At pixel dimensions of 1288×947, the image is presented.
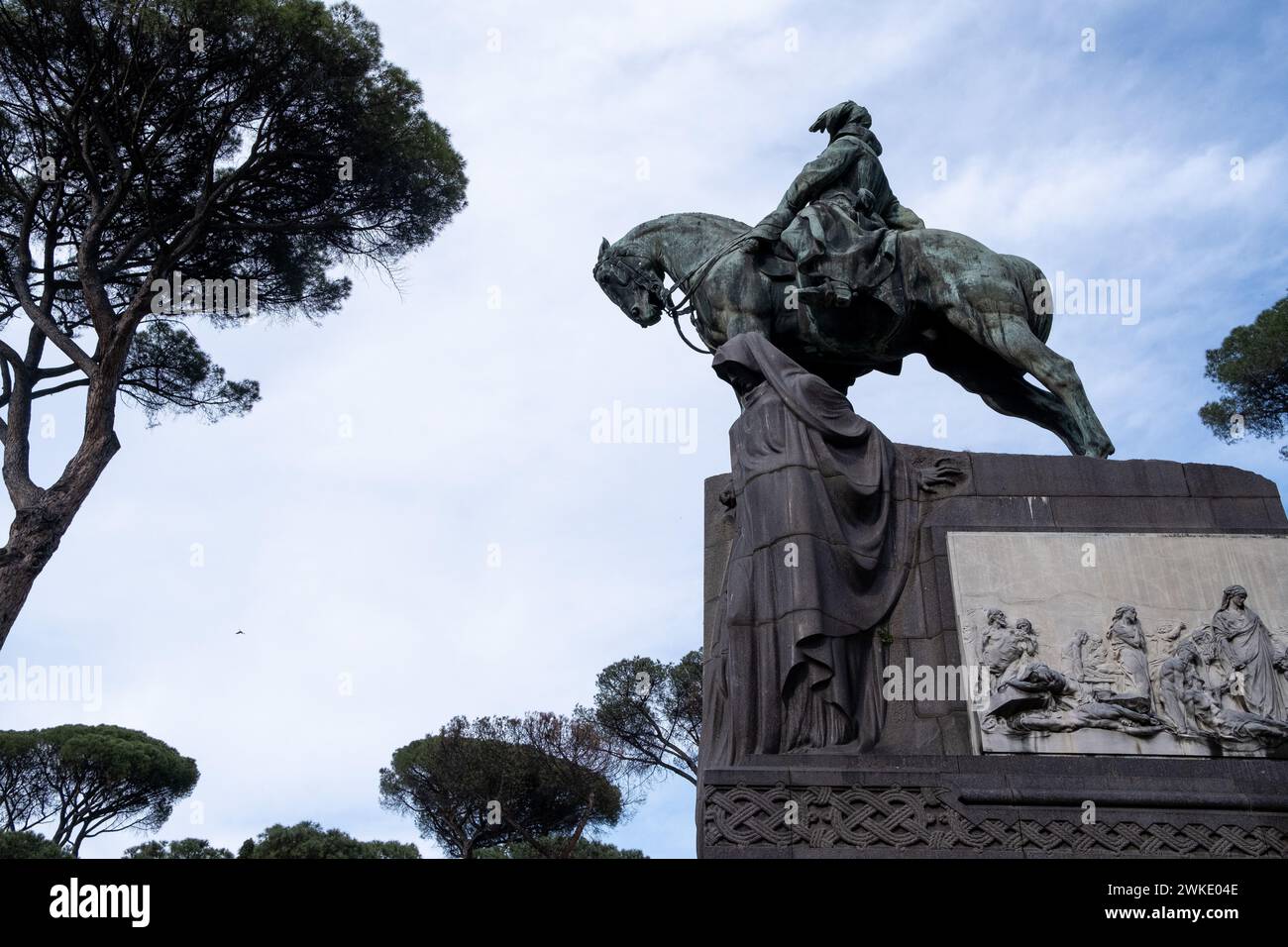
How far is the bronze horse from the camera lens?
8.38 m

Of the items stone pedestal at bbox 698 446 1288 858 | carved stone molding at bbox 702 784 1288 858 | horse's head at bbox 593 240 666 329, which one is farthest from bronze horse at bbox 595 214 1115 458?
carved stone molding at bbox 702 784 1288 858

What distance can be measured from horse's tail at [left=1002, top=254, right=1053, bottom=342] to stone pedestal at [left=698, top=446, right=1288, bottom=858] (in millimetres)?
1934

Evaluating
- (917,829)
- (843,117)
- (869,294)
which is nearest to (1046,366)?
(869,294)

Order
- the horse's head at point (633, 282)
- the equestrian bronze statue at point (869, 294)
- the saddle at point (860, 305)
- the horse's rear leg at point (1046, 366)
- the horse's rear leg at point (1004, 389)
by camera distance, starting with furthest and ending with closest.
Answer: the horse's head at point (633, 282) < the saddle at point (860, 305) < the equestrian bronze statue at point (869, 294) < the horse's rear leg at point (1004, 389) < the horse's rear leg at point (1046, 366)

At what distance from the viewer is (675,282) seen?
9695 mm

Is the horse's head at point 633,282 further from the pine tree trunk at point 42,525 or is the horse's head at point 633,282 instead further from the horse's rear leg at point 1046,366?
the pine tree trunk at point 42,525

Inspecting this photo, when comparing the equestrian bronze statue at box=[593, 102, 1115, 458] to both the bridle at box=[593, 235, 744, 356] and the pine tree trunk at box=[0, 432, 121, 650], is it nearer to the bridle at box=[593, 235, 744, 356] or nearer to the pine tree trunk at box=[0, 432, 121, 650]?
the bridle at box=[593, 235, 744, 356]

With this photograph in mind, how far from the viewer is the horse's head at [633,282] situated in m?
9.75

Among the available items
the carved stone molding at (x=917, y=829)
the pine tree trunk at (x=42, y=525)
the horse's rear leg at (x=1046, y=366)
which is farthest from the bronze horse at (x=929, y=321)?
the pine tree trunk at (x=42, y=525)

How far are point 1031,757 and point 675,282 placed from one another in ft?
17.0

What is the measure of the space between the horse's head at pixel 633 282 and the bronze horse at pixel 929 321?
358 millimetres

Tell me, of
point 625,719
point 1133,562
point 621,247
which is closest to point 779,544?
point 1133,562
